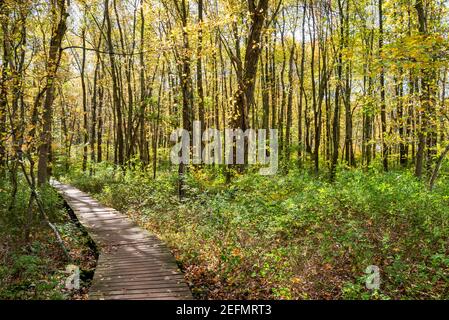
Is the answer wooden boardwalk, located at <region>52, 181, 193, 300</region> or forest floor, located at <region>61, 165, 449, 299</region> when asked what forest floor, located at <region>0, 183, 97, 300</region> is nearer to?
wooden boardwalk, located at <region>52, 181, 193, 300</region>

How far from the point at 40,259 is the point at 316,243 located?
18.8 feet

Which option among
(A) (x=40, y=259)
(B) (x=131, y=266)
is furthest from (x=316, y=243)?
(A) (x=40, y=259)

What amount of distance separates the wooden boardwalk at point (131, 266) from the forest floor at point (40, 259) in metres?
0.37

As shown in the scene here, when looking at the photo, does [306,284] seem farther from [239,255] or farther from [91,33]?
[91,33]

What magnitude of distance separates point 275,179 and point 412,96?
4.99 m

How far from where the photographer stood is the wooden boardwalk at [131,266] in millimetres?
6414

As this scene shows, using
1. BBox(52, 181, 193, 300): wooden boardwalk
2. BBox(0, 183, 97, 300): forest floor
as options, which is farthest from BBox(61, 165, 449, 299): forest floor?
BBox(0, 183, 97, 300): forest floor

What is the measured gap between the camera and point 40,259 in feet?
25.3

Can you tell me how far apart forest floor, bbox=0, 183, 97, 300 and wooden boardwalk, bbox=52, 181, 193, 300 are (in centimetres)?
37

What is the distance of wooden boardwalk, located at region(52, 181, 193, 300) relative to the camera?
6414 mm

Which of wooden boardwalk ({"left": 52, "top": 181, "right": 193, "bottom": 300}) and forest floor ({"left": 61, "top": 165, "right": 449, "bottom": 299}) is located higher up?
forest floor ({"left": 61, "top": 165, "right": 449, "bottom": 299})
